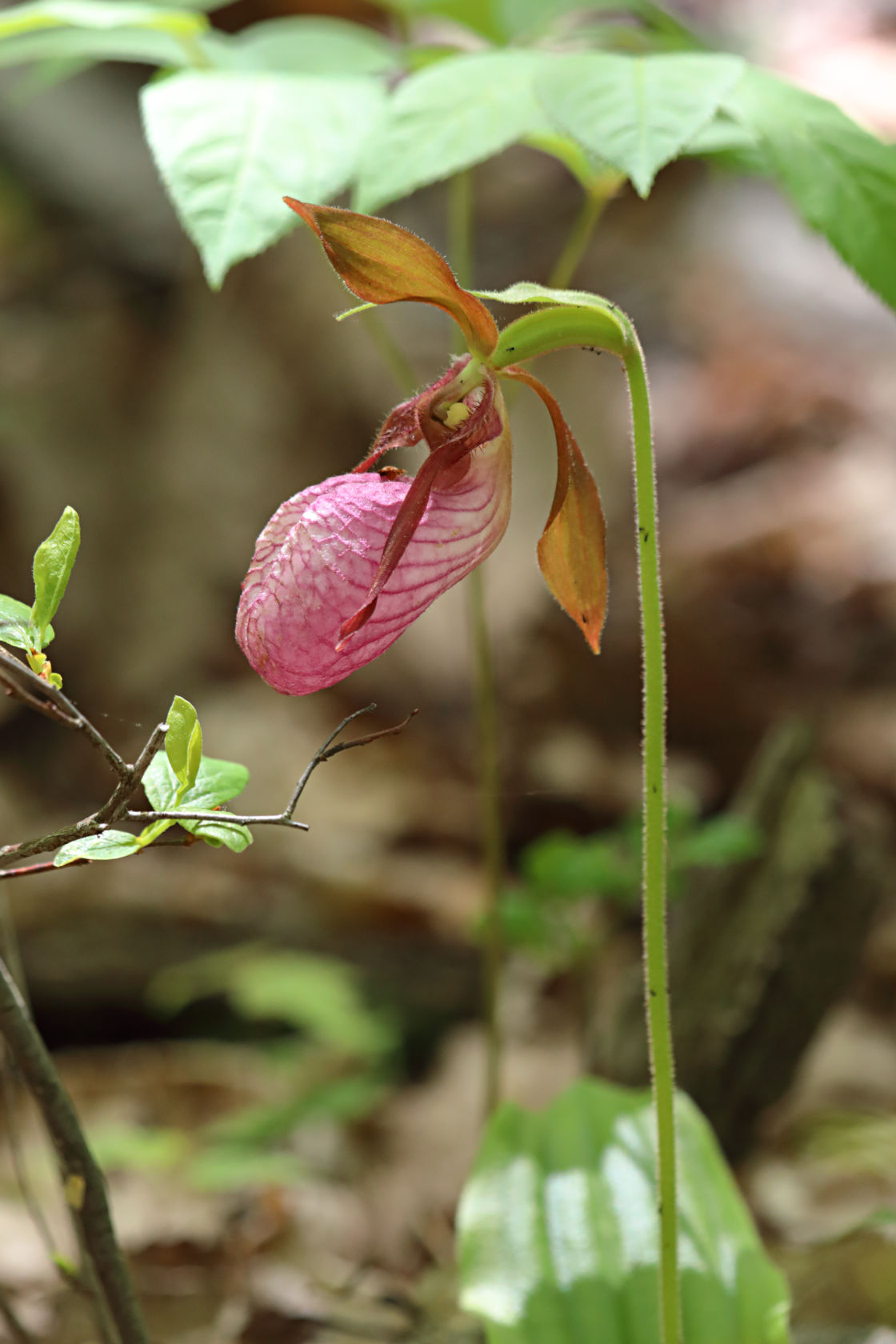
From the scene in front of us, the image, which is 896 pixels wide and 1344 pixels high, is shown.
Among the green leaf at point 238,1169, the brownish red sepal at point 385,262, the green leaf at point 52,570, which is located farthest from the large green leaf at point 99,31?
the green leaf at point 238,1169

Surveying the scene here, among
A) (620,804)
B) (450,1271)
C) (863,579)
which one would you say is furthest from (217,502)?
(450,1271)

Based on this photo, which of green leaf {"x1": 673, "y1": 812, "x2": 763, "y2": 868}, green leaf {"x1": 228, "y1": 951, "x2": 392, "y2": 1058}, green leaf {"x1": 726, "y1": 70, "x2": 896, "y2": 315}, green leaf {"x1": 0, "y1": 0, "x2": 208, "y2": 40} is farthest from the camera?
green leaf {"x1": 228, "y1": 951, "x2": 392, "y2": 1058}

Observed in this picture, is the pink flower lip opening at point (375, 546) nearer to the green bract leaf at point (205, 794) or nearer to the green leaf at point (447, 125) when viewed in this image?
the green bract leaf at point (205, 794)

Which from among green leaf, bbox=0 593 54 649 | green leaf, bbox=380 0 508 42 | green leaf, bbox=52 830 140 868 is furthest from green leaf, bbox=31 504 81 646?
green leaf, bbox=380 0 508 42

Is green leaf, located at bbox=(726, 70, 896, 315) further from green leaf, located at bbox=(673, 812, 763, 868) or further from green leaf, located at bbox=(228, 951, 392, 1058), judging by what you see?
green leaf, located at bbox=(228, 951, 392, 1058)

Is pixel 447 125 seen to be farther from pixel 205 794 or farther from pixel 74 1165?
pixel 74 1165

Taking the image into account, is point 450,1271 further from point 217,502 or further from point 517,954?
point 217,502

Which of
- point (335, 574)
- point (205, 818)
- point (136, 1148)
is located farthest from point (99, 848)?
point (136, 1148)
